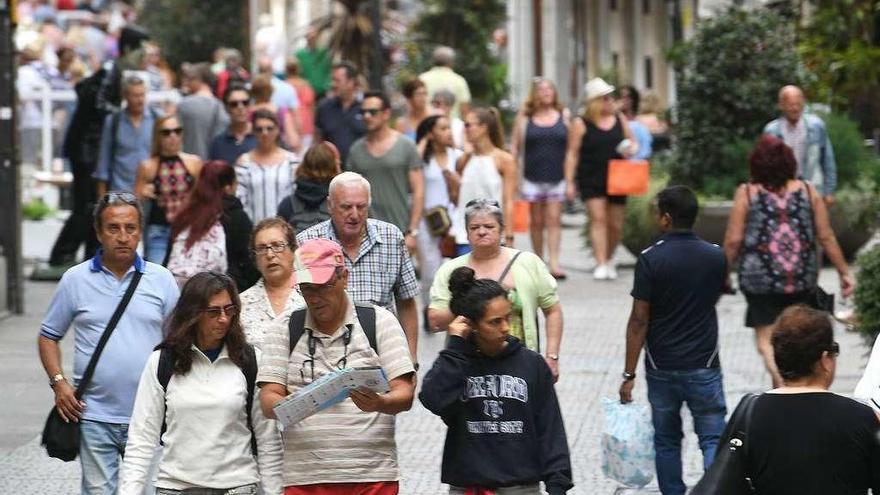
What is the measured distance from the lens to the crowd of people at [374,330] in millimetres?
6824

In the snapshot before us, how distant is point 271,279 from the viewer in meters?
8.20

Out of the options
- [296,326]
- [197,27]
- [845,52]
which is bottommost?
[296,326]

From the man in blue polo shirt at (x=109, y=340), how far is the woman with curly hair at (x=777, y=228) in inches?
160

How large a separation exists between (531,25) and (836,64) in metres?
19.9

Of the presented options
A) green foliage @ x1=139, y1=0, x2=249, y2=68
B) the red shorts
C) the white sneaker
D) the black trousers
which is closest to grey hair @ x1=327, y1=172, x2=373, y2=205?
the red shorts

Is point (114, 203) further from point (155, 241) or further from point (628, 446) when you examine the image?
point (155, 241)

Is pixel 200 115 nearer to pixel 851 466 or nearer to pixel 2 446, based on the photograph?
pixel 2 446

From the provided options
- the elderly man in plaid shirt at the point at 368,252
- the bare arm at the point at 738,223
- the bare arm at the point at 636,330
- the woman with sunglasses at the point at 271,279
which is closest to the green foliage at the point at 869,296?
the bare arm at the point at 738,223

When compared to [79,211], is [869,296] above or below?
below

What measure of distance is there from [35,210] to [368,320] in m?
16.1

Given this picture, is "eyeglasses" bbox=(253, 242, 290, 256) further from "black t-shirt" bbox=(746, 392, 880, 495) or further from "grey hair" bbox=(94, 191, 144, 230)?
"black t-shirt" bbox=(746, 392, 880, 495)

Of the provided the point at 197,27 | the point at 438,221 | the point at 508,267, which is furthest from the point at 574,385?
the point at 197,27

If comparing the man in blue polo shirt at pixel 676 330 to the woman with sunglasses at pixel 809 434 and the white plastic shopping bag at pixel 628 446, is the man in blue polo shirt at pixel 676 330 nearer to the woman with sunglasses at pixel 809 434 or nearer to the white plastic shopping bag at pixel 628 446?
the white plastic shopping bag at pixel 628 446

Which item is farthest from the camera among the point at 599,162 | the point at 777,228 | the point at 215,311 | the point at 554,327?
the point at 599,162
